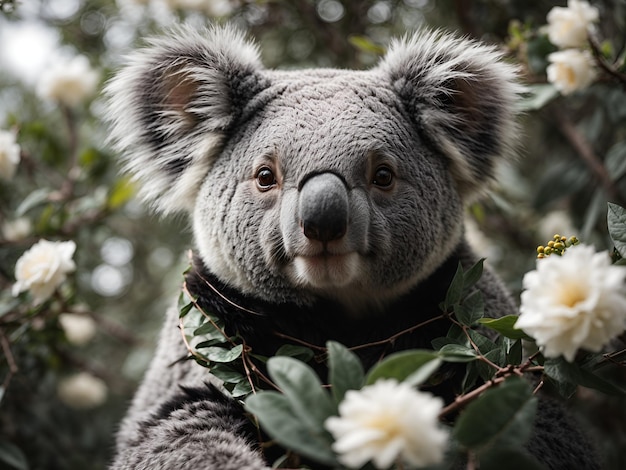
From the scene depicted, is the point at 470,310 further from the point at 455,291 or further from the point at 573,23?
the point at 573,23

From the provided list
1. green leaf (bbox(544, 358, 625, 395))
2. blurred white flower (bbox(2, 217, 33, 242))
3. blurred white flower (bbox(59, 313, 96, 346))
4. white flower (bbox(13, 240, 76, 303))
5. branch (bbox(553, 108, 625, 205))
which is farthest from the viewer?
blurred white flower (bbox(59, 313, 96, 346))

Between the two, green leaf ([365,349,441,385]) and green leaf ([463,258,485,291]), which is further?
green leaf ([463,258,485,291])

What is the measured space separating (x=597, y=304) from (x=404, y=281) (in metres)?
0.87

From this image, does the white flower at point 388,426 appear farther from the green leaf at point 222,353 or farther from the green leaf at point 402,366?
the green leaf at point 222,353

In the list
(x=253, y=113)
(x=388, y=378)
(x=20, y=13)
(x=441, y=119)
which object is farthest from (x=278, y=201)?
(x=20, y=13)

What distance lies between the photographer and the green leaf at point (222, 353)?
1823 millimetres

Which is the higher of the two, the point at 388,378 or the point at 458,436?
the point at 388,378

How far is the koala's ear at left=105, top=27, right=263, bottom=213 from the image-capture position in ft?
7.54

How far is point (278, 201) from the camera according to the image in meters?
2.00

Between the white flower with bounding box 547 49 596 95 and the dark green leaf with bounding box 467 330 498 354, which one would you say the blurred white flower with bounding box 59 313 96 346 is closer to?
the dark green leaf with bounding box 467 330 498 354

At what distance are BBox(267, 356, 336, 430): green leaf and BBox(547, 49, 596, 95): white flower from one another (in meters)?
1.49

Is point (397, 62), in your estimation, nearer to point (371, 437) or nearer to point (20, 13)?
point (371, 437)

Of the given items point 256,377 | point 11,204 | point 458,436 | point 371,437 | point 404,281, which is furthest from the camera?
point 11,204

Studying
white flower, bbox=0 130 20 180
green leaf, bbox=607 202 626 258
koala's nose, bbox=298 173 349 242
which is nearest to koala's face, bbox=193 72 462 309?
koala's nose, bbox=298 173 349 242
